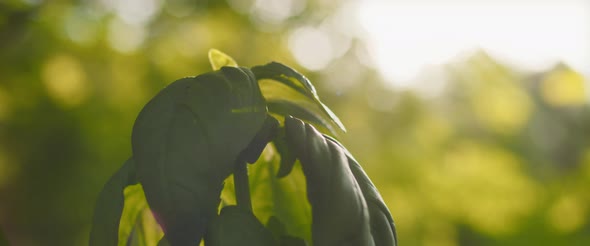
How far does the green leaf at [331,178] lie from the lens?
0.68 metres

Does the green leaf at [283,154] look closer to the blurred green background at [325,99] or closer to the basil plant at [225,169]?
the basil plant at [225,169]

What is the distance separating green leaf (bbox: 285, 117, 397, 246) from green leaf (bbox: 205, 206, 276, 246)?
Answer: 8 cm

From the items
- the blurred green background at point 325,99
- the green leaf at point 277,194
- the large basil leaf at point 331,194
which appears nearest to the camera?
A: the large basil leaf at point 331,194

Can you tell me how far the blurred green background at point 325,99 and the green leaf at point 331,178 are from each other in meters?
4.93

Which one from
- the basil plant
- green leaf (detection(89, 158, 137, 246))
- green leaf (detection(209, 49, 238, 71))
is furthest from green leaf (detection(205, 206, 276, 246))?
green leaf (detection(209, 49, 238, 71))

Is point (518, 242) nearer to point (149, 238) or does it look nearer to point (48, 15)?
point (48, 15)

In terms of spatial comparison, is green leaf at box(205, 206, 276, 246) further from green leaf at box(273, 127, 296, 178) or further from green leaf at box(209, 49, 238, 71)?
green leaf at box(209, 49, 238, 71)

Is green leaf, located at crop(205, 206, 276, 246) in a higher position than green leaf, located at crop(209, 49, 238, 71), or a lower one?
lower

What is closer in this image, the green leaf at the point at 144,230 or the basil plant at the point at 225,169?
the basil plant at the point at 225,169

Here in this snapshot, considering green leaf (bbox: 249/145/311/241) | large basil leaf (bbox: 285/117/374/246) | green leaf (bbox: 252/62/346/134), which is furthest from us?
green leaf (bbox: 249/145/311/241)

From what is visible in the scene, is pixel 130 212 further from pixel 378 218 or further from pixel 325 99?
pixel 325 99

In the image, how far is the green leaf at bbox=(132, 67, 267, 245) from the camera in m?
0.66

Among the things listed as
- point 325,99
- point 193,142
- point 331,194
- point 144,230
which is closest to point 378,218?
point 331,194

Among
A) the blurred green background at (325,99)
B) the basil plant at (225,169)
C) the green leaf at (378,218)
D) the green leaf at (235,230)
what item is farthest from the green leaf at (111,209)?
the blurred green background at (325,99)
